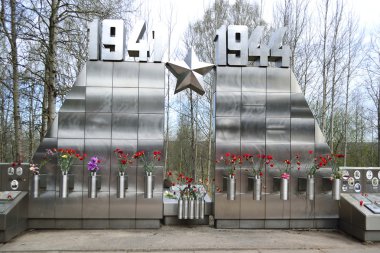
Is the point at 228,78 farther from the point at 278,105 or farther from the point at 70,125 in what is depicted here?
the point at 70,125

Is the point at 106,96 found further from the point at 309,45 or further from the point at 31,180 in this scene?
the point at 309,45

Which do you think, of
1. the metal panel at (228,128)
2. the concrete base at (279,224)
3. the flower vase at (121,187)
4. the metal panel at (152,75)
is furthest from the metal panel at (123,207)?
the metal panel at (152,75)

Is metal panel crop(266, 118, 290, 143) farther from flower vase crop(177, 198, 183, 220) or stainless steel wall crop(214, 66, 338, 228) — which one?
flower vase crop(177, 198, 183, 220)

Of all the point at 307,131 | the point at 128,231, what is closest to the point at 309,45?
the point at 307,131

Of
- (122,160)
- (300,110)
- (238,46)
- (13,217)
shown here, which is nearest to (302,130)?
(300,110)

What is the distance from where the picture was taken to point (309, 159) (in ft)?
28.4

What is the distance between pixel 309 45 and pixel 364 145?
1378 cm

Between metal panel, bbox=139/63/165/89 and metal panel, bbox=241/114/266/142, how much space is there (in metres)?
2.20

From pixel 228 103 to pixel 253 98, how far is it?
24.9 inches

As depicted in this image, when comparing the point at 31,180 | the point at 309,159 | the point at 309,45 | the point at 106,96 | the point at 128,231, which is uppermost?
the point at 309,45

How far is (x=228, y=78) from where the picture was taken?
341 inches

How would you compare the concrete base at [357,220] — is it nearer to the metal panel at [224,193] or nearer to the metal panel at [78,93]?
the metal panel at [224,193]

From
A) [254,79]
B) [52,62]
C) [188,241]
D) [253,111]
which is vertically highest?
[52,62]

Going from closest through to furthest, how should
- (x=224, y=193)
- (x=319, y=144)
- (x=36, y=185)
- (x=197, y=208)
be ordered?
(x=36, y=185), (x=197, y=208), (x=224, y=193), (x=319, y=144)
